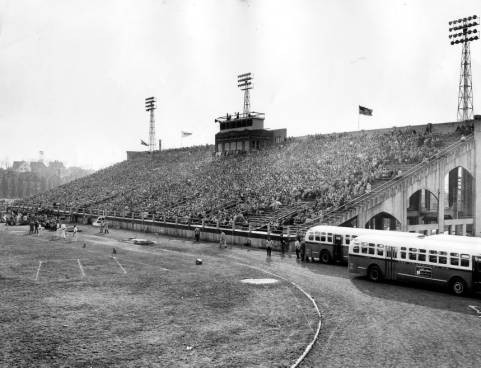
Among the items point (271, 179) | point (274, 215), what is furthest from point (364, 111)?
point (274, 215)

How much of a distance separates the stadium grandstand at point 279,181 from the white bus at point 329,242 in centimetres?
590

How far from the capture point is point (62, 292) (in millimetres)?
22281

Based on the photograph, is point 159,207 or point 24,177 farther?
point 24,177

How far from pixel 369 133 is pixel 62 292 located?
151ft

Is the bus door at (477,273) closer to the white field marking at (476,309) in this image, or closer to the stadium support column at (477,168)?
the white field marking at (476,309)

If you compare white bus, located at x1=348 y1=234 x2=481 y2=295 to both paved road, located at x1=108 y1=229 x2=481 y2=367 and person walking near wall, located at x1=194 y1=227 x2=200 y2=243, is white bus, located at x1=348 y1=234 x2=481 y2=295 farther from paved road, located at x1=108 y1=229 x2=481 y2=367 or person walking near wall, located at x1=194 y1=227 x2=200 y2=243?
person walking near wall, located at x1=194 y1=227 x2=200 y2=243

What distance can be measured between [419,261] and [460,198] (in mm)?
40687

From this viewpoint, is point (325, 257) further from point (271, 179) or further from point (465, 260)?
point (271, 179)

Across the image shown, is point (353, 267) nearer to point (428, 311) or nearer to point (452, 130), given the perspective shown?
point (428, 311)

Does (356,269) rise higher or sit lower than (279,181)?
lower

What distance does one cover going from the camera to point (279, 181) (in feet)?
177

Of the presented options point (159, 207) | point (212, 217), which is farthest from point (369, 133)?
point (159, 207)

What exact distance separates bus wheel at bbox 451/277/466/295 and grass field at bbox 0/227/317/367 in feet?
26.0

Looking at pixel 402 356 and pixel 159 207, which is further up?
pixel 159 207
